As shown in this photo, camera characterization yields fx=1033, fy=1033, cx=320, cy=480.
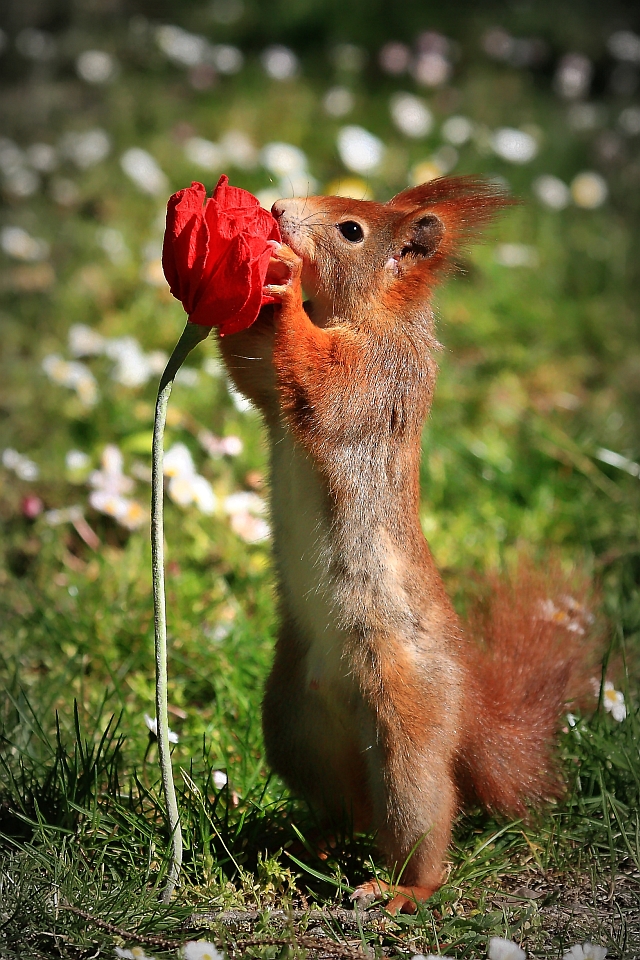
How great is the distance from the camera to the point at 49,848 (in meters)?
1.91

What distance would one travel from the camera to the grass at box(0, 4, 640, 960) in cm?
Result: 192

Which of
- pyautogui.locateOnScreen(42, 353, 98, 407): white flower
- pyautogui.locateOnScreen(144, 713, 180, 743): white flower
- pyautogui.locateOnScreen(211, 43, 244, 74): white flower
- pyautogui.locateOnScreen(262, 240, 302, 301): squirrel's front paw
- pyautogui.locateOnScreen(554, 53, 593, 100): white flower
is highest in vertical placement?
pyautogui.locateOnScreen(211, 43, 244, 74): white flower

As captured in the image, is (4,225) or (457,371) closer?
(457,371)

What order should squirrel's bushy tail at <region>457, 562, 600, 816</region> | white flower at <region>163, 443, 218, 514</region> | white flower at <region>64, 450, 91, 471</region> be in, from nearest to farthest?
squirrel's bushy tail at <region>457, 562, 600, 816</region> → white flower at <region>163, 443, 218, 514</region> → white flower at <region>64, 450, 91, 471</region>

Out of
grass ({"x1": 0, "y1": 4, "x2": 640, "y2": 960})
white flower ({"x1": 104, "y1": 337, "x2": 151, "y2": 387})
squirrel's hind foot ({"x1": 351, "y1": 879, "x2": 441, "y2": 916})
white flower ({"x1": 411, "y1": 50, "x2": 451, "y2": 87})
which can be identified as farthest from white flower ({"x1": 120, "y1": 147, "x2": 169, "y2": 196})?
squirrel's hind foot ({"x1": 351, "y1": 879, "x2": 441, "y2": 916})

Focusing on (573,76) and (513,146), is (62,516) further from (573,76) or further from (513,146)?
(573,76)

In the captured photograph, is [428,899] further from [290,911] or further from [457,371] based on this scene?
[457,371]

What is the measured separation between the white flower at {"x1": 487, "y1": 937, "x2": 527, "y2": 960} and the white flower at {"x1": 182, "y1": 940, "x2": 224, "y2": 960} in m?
0.45

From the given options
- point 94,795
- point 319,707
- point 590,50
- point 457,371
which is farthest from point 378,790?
point 590,50

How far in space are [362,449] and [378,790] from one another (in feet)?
2.10

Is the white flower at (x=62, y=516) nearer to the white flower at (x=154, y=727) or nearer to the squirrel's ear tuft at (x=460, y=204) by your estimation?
the white flower at (x=154, y=727)

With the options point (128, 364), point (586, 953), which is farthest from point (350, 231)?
Answer: point (128, 364)

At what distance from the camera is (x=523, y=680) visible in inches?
89.2

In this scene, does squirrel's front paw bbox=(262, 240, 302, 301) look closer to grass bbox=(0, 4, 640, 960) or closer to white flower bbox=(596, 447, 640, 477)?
grass bbox=(0, 4, 640, 960)
